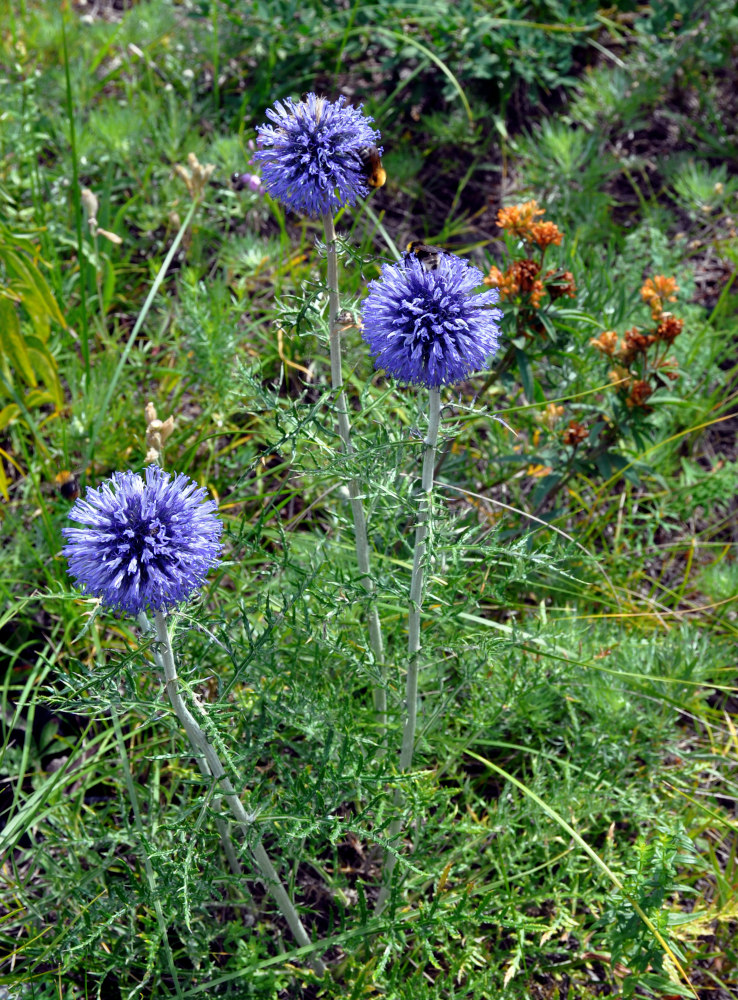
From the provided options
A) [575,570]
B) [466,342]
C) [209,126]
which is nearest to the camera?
[466,342]

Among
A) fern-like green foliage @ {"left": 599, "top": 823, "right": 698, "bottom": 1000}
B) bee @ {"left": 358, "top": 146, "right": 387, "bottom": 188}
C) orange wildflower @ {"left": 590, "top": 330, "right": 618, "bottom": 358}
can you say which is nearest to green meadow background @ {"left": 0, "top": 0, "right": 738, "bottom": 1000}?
fern-like green foliage @ {"left": 599, "top": 823, "right": 698, "bottom": 1000}

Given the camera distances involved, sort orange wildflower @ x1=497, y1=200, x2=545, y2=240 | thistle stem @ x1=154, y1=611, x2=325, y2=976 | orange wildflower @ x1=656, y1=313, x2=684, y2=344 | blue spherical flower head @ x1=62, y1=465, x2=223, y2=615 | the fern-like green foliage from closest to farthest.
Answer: blue spherical flower head @ x1=62, y1=465, x2=223, y2=615 < thistle stem @ x1=154, y1=611, x2=325, y2=976 < the fern-like green foliage < orange wildflower @ x1=656, y1=313, x2=684, y2=344 < orange wildflower @ x1=497, y1=200, x2=545, y2=240

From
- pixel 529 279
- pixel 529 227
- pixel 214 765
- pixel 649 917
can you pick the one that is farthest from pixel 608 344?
pixel 214 765

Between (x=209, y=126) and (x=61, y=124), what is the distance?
79 centimetres

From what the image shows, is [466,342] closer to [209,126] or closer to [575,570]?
[575,570]

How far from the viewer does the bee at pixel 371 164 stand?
1.87m

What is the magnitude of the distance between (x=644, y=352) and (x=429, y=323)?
149 cm

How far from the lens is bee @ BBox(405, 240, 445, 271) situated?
1.76 metres

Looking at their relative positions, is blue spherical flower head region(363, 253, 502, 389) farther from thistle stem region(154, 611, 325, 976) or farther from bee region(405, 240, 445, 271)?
thistle stem region(154, 611, 325, 976)

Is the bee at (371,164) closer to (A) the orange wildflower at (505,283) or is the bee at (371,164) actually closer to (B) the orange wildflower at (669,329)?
(A) the orange wildflower at (505,283)

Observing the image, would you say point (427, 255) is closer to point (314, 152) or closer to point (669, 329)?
point (314, 152)

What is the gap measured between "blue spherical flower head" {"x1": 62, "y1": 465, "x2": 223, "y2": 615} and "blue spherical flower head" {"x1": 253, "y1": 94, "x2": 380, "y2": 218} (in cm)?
67

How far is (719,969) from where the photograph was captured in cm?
253

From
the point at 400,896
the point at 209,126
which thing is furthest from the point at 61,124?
the point at 400,896
